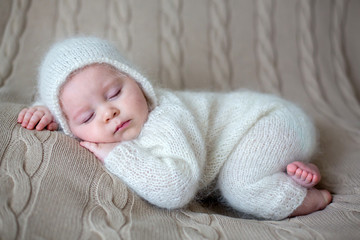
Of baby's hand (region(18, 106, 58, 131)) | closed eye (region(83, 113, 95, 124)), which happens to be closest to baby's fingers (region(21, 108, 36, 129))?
baby's hand (region(18, 106, 58, 131))

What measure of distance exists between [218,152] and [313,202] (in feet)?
1.00

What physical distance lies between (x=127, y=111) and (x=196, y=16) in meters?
0.82

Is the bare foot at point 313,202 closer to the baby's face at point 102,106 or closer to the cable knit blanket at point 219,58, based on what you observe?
the cable knit blanket at point 219,58

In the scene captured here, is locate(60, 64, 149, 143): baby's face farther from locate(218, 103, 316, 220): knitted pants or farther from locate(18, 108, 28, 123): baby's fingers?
locate(218, 103, 316, 220): knitted pants

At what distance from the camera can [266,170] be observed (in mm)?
1052

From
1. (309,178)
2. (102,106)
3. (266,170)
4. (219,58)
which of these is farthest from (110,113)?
(219,58)

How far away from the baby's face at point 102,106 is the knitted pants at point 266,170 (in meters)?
0.31

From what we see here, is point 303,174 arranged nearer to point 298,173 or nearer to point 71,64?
point 298,173

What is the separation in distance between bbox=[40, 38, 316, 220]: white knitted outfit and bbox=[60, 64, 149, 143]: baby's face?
1.6 inches

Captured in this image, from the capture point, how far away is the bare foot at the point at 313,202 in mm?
1024

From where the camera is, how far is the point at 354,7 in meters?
1.80

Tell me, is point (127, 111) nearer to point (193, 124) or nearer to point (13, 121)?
point (193, 124)

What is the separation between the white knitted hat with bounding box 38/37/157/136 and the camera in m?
1.03

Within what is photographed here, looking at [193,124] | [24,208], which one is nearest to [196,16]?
[193,124]
